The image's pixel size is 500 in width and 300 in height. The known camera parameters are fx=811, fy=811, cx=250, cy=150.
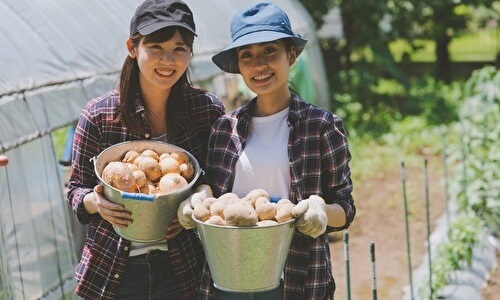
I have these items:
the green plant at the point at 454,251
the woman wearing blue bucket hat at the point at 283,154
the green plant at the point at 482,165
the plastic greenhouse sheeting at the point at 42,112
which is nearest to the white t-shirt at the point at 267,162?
the woman wearing blue bucket hat at the point at 283,154

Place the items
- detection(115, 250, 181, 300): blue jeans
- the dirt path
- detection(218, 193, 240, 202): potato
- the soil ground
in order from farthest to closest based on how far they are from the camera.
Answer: the dirt path → the soil ground → detection(115, 250, 181, 300): blue jeans → detection(218, 193, 240, 202): potato

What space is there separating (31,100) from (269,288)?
245cm

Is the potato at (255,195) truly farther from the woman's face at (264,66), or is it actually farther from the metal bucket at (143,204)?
the woman's face at (264,66)

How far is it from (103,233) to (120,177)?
33cm

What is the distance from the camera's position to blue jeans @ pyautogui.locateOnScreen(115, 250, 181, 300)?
9.46 feet

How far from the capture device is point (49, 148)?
4.91 metres

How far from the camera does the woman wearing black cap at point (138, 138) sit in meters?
2.84

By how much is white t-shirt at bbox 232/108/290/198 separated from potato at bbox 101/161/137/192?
359 millimetres

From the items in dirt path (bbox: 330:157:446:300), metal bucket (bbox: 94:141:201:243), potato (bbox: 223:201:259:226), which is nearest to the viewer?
potato (bbox: 223:201:259:226)

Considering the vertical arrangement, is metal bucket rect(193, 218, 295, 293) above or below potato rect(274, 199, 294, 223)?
below

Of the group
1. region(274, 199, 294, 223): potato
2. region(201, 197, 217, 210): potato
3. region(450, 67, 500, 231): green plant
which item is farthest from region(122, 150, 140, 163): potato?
region(450, 67, 500, 231): green plant

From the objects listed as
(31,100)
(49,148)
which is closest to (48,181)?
(49,148)

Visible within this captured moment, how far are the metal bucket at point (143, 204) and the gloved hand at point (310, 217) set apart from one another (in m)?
0.41

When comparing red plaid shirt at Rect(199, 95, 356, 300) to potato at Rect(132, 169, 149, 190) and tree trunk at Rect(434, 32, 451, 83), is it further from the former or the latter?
tree trunk at Rect(434, 32, 451, 83)
